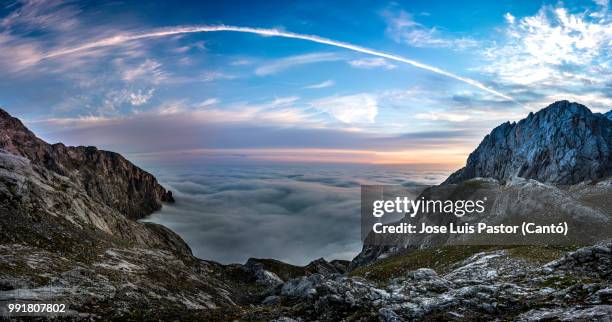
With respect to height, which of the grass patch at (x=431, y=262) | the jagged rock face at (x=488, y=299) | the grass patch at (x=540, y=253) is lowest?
the grass patch at (x=431, y=262)

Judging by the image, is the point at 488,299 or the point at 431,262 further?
the point at 431,262

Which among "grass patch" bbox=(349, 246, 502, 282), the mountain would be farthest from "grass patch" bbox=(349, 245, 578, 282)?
the mountain

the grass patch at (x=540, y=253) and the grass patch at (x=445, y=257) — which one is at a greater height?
the grass patch at (x=540, y=253)

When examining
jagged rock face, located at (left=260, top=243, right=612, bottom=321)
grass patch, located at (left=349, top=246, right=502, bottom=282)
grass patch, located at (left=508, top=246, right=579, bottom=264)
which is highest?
jagged rock face, located at (left=260, top=243, right=612, bottom=321)

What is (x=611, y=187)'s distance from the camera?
11650cm

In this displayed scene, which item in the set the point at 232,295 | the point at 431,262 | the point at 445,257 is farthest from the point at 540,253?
the point at 232,295

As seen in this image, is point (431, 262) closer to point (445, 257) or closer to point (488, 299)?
point (445, 257)

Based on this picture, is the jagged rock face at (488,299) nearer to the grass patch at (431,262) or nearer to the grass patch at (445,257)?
the grass patch at (445,257)

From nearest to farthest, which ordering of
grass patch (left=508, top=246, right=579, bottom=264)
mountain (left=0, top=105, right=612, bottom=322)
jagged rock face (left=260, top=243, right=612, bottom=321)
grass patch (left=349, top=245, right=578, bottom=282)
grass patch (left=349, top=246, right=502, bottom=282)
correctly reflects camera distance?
jagged rock face (left=260, top=243, right=612, bottom=321), mountain (left=0, top=105, right=612, bottom=322), grass patch (left=508, top=246, right=579, bottom=264), grass patch (left=349, top=245, right=578, bottom=282), grass patch (left=349, top=246, right=502, bottom=282)

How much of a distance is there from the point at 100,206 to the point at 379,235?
313ft

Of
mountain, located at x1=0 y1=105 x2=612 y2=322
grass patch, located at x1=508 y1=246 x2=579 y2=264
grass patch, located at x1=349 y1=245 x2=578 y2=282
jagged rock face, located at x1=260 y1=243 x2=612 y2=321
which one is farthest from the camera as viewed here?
grass patch, located at x1=349 y1=245 x2=578 y2=282

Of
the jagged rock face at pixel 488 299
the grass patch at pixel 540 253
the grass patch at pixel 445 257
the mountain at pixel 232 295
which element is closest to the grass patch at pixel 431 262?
the grass patch at pixel 445 257

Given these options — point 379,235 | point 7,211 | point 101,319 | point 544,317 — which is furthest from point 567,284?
point 379,235

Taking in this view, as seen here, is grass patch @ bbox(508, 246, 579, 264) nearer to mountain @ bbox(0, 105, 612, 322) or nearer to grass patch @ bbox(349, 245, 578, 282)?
grass patch @ bbox(349, 245, 578, 282)
